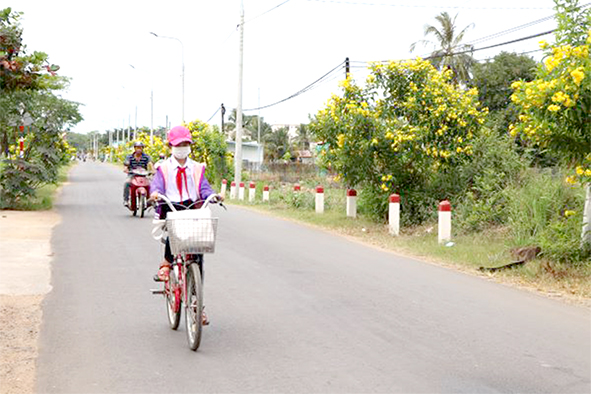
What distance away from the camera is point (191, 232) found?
576 centimetres

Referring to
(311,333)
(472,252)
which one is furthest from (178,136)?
(472,252)

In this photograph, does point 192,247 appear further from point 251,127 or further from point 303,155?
point 251,127

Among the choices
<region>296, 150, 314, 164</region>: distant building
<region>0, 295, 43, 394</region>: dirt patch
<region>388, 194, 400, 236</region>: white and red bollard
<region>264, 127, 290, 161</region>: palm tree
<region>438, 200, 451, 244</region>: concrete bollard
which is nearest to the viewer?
<region>0, 295, 43, 394</region>: dirt patch

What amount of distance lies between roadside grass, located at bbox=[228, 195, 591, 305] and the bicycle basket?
4.96m

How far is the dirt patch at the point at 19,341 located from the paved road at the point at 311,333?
4.8 inches

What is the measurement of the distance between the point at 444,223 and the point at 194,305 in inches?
334

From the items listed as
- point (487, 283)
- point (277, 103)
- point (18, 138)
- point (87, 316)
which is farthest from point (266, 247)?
point (277, 103)

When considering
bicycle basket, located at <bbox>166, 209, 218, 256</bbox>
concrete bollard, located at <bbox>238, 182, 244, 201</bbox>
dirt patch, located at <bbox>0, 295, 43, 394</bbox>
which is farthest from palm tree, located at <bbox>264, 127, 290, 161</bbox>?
bicycle basket, located at <bbox>166, 209, 218, 256</bbox>

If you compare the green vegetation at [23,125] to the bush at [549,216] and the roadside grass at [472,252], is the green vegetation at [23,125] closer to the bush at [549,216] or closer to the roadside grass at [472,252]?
the roadside grass at [472,252]

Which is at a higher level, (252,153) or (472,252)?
A: (252,153)

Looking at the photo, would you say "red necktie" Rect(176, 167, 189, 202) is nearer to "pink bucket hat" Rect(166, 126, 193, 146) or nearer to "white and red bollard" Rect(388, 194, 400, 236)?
"pink bucket hat" Rect(166, 126, 193, 146)

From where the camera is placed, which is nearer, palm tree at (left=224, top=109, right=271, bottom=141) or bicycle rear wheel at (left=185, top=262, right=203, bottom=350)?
bicycle rear wheel at (left=185, top=262, right=203, bottom=350)

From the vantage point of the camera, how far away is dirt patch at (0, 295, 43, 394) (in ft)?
16.8

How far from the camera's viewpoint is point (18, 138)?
21.9 metres
